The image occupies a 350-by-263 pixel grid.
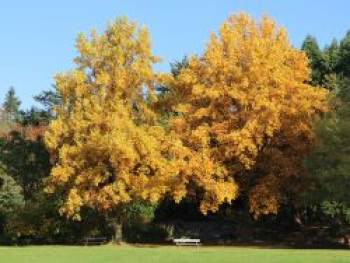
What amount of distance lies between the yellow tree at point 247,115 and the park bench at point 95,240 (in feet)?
23.2

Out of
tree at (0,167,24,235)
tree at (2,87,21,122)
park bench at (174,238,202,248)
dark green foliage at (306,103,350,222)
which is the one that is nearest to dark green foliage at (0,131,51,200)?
tree at (0,167,24,235)

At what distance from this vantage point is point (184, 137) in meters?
37.6

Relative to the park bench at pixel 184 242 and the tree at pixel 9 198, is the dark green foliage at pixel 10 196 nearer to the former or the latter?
the tree at pixel 9 198

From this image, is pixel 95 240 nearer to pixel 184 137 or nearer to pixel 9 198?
pixel 9 198

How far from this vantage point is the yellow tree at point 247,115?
3641 centimetres

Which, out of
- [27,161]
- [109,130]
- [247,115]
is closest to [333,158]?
[247,115]

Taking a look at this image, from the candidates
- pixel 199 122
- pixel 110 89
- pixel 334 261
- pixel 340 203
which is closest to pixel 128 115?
pixel 110 89

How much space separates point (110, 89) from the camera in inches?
1501

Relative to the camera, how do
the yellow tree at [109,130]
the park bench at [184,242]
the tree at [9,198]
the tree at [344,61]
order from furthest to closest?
the tree at [344,61] < the tree at [9,198] < the yellow tree at [109,130] < the park bench at [184,242]

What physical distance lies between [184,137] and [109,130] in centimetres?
484

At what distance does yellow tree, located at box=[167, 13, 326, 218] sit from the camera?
119ft

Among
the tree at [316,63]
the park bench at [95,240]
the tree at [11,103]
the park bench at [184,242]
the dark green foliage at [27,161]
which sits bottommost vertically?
the park bench at [184,242]

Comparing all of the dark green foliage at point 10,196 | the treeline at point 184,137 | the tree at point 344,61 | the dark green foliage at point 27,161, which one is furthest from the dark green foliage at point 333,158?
the dark green foliage at point 10,196

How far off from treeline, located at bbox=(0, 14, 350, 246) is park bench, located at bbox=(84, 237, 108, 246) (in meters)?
1.01
